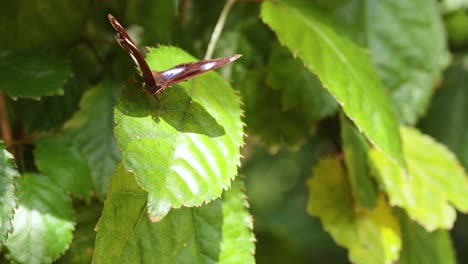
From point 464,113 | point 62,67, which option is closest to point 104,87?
point 62,67

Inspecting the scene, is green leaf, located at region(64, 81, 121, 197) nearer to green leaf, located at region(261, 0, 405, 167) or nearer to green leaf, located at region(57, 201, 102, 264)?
green leaf, located at region(57, 201, 102, 264)

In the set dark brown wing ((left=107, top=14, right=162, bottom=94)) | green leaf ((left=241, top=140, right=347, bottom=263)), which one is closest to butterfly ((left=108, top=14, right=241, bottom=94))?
dark brown wing ((left=107, top=14, right=162, bottom=94))

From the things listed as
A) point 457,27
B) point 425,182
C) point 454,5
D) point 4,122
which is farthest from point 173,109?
point 457,27

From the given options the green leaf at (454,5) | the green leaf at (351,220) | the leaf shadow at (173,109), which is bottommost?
the green leaf at (351,220)

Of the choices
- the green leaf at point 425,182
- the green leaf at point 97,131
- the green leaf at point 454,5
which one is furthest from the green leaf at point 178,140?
the green leaf at point 454,5

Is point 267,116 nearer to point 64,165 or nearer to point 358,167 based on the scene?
point 358,167

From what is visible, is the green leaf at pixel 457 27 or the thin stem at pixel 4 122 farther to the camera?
the green leaf at pixel 457 27

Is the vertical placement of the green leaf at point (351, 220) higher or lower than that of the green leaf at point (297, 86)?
lower

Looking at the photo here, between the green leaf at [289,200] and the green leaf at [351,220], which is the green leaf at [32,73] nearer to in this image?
the green leaf at [351,220]
